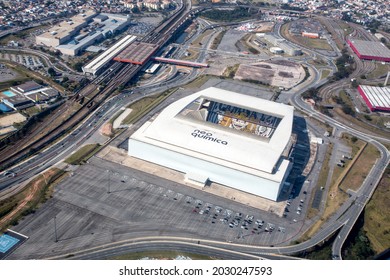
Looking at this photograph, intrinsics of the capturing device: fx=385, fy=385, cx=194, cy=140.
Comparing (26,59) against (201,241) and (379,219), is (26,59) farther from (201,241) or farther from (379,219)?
(379,219)

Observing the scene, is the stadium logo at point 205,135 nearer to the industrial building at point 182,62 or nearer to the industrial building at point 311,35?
the industrial building at point 182,62

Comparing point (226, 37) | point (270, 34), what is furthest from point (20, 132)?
point (270, 34)

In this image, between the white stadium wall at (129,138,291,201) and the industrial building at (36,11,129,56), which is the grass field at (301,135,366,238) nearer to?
the white stadium wall at (129,138,291,201)

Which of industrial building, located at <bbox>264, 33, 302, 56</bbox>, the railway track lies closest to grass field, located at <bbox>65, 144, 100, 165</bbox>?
the railway track

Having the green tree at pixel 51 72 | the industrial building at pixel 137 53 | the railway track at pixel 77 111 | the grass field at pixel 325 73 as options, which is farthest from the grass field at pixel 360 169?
the green tree at pixel 51 72

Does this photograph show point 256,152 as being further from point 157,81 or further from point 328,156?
point 157,81
